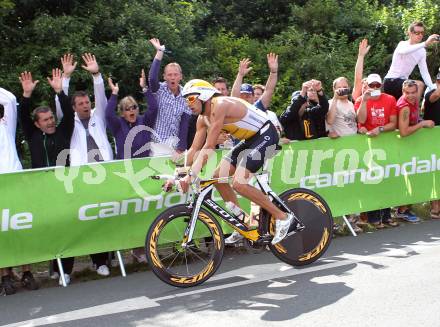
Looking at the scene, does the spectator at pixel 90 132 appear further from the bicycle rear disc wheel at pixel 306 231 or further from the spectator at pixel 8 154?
the bicycle rear disc wheel at pixel 306 231

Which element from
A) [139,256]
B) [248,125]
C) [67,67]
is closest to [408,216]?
[248,125]

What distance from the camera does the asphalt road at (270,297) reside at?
18.4ft

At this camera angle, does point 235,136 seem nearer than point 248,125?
No

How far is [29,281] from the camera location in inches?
286

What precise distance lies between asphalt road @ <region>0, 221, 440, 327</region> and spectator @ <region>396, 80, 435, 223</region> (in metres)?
1.94

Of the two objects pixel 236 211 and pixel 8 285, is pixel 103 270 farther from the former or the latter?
pixel 236 211

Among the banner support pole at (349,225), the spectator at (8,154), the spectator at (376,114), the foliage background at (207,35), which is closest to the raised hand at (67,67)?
the spectator at (8,154)

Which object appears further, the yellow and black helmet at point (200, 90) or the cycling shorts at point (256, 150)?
the cycling shorts at point (256, 150)

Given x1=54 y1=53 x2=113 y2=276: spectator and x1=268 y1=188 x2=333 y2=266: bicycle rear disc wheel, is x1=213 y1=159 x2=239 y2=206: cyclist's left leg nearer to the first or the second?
x1=268 y1=188 x2=333 y2=266: bicycle rear disc wheel

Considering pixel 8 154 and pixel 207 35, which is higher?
pixel 207 35

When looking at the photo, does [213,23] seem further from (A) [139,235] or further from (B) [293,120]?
(A) [139,235]

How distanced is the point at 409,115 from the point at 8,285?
5.82 metres

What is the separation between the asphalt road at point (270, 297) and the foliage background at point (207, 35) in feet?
19.9

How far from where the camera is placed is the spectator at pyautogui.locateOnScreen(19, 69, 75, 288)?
7.76 m
